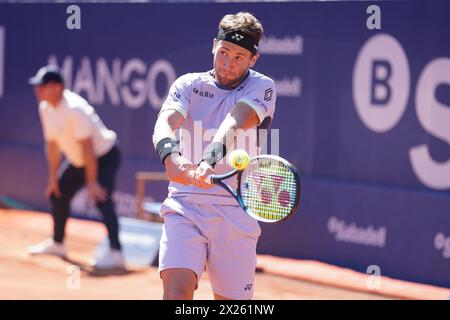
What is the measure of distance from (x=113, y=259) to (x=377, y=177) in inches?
102

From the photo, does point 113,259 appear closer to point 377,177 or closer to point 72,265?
point 72,265

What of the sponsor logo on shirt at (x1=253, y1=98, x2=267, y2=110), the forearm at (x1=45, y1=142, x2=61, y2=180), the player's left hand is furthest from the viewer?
the forearm at (x1=45, y1=142, x2=61, y2=180)

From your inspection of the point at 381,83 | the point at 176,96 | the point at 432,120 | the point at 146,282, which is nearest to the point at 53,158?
the point at 146,282

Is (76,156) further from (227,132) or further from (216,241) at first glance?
(227,132)

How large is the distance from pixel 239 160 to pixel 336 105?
506 centimetres

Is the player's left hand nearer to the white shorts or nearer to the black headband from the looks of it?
the white shorts

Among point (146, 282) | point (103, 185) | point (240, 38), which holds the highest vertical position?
point (240, 38)

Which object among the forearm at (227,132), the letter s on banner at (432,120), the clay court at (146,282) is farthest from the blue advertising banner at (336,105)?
the forearm at (227,132)

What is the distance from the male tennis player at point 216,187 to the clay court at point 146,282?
3.07 metres

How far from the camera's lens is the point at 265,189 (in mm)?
4484

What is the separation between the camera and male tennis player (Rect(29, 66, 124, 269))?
8828mm

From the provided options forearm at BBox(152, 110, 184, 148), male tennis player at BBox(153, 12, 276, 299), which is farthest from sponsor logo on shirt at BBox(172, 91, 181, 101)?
forearm at BBox(152, 110, 184, 148)

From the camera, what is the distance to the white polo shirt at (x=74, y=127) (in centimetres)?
884
